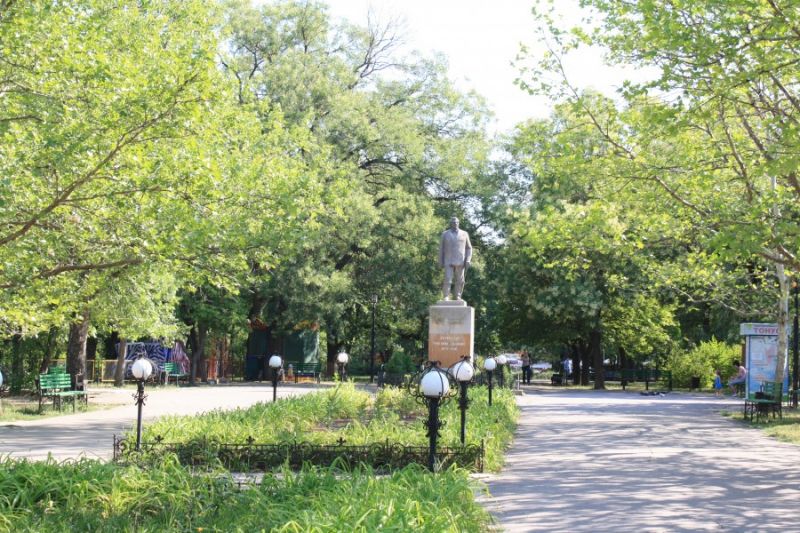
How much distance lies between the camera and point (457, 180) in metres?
41.1

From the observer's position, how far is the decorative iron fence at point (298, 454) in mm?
11383

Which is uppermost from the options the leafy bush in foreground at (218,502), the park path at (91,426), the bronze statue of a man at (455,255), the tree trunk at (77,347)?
the bronze statue of a man at (455,255)

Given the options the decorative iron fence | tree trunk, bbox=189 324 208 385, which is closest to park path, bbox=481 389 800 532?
the decorative iron fence

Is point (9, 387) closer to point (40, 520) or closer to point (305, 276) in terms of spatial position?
point (305, 276)

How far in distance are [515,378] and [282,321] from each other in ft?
37.8

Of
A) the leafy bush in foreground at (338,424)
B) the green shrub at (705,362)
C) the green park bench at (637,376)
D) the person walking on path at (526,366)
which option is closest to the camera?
the leafy bush in foreground at (338,424)

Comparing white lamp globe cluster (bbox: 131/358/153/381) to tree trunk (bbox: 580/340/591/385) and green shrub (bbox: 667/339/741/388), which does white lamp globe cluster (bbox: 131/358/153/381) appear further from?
tree trunk (bbox: 580/340/591/385)

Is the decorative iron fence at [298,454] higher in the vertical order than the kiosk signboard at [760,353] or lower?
lower

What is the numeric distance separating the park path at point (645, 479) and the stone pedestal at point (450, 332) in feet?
7.47

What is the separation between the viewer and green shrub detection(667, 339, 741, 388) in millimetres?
38500

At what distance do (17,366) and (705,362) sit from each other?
2764 cm

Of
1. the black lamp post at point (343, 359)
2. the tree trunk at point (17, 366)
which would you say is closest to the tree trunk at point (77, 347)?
the tree trunk at point (17, 366)

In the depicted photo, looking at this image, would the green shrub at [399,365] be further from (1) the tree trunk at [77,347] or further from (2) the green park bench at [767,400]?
(2) the green park bench at [767,400]

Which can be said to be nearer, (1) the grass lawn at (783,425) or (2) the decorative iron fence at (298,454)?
(2) the decorative iron fence at (298,454)
